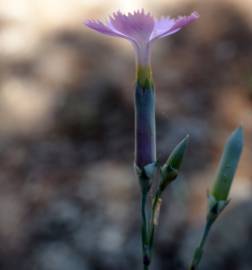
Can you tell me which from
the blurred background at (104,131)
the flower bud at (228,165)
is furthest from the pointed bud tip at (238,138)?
the blurred background at (104,131)

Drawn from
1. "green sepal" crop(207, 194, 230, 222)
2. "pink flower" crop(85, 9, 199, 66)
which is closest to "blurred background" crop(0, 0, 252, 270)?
"green sepal" crop(207, 194, 230, 222)

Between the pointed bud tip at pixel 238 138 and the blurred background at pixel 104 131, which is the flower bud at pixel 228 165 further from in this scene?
the blurred background at pixel 104 131

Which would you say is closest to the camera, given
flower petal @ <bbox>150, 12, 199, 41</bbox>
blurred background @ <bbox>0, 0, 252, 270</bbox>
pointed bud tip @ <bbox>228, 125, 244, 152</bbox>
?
flower petal @ <bbox>150, 12, 199, 41</bbox>

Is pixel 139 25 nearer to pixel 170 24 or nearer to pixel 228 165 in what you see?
pixel 170 24

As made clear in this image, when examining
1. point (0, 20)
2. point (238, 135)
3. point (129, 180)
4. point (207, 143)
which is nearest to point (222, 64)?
point (207, 143)

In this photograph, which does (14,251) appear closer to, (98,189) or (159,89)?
(98,189)

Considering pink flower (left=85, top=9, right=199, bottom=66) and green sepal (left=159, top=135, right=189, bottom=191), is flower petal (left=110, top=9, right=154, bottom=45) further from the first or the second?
green sepal (left=159, top=135, right=189, bottom=191)
